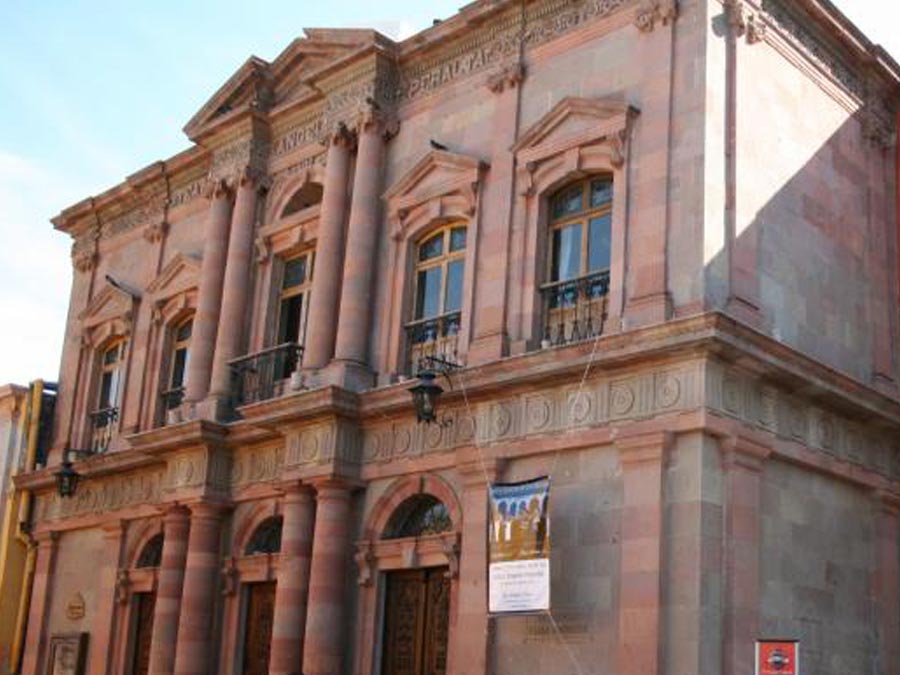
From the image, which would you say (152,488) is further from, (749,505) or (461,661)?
(749,505)

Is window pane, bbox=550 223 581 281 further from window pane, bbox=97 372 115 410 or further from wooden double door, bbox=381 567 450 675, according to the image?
window pane, bbox=97 372 115 410

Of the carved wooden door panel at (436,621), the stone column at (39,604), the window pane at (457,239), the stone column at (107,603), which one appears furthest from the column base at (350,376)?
the stone column at (39,604)

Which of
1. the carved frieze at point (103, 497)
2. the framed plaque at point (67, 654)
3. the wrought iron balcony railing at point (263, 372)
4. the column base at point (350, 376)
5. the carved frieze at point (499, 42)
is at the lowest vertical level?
the framed plaque at point (67, 654)

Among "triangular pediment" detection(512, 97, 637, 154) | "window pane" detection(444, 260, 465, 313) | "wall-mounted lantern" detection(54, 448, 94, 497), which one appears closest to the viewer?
"triangular pediment" detection(512, 97, 637, 154)

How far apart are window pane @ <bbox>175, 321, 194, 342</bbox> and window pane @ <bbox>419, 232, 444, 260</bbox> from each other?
6.50m

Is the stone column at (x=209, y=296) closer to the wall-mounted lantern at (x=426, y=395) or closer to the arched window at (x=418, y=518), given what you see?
the arched window at (x=418, y=518)

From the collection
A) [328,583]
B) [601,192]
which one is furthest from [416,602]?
[601,192]

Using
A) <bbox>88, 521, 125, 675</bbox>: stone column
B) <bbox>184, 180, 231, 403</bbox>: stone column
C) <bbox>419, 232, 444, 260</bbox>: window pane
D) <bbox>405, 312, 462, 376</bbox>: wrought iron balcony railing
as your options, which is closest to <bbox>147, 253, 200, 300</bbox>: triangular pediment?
<bbox>184, 180, 231, 403</bbox>: stone column

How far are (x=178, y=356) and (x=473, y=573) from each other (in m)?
10.1

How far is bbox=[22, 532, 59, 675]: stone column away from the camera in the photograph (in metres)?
25.9

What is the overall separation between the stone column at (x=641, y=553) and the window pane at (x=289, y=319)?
8.32m

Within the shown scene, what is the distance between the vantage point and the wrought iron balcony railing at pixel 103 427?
2638 cm

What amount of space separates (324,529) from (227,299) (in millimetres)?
5445

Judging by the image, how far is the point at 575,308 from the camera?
706 inches
